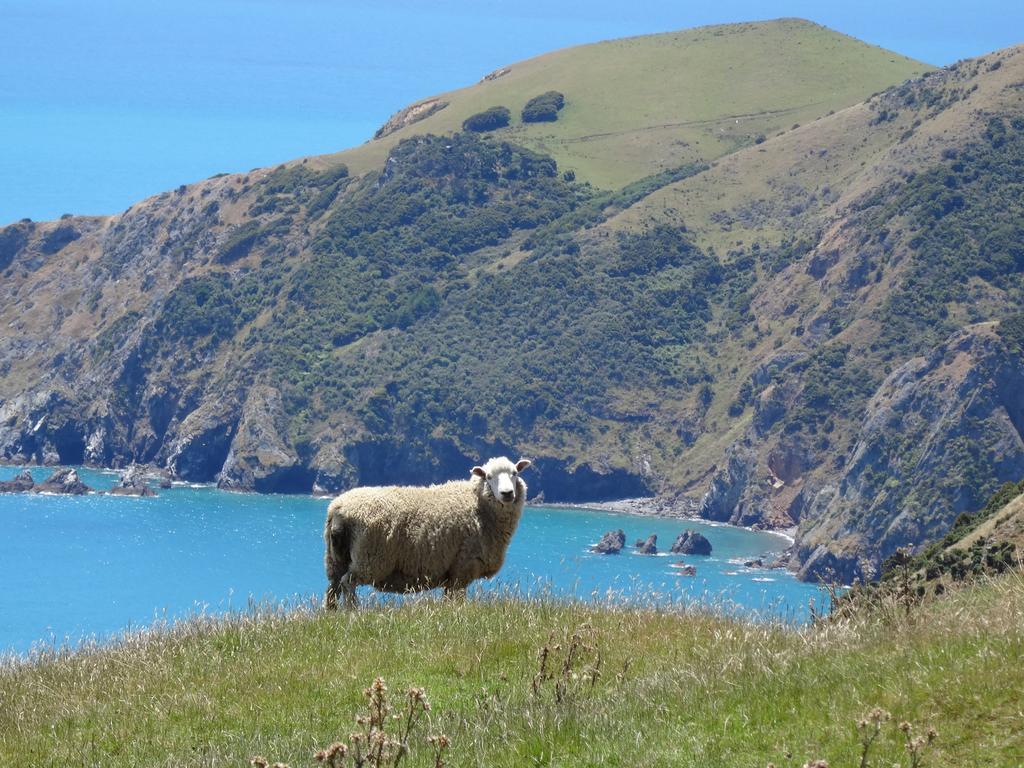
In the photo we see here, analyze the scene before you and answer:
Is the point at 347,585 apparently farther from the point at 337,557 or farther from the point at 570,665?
the point at 570,665

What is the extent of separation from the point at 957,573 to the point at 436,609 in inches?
548

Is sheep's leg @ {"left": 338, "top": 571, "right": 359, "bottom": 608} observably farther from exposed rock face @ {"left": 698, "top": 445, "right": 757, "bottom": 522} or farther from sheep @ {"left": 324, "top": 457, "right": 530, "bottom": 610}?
exposed rock face @ {"left": 698, "top": 445, "right": 757, "bottom": 522}

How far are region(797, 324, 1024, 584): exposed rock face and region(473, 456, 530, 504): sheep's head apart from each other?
134 metres

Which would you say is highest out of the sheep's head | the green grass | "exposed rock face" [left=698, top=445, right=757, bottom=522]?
the sheep's head

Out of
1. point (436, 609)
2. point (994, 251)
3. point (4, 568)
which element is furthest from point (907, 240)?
point (436, 609)

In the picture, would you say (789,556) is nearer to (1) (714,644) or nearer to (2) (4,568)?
(2) (4,568)

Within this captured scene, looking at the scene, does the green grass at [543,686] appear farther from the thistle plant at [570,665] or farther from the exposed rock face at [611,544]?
the exposed rock face at [611,544]

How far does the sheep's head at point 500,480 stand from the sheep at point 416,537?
1 cm

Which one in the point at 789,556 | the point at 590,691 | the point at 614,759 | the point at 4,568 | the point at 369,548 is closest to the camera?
the point at 614,759

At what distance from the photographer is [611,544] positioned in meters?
176

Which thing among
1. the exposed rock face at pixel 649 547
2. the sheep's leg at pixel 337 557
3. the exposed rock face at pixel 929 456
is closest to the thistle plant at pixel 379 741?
the sheep's leg at pixel 337 557

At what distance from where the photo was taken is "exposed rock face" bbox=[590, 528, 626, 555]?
17538 centimetres

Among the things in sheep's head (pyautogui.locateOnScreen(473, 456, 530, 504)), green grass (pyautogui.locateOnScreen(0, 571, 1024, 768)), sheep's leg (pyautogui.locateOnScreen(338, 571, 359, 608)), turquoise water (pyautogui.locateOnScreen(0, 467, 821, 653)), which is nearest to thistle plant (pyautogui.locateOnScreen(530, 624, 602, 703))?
green grass (pyautogui.locateOnScreen(0, 571, 1024, 768))

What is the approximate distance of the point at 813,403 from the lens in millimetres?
187000
